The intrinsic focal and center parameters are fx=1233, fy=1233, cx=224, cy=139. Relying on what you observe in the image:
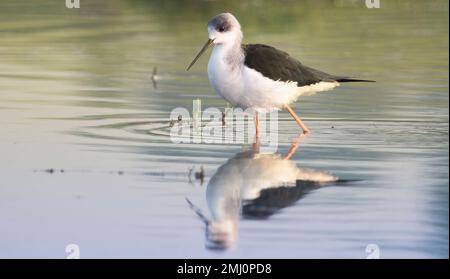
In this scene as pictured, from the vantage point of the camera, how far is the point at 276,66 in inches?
515

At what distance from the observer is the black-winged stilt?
12.8m

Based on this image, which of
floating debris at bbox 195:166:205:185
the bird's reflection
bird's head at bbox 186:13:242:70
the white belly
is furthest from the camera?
bird's head at bbox 186:13:242:70

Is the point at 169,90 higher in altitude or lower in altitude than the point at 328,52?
lower

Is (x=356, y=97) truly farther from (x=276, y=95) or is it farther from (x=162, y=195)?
(x=162, y=195)

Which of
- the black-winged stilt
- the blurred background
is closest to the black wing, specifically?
the black-winged stilt

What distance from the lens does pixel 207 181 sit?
1019 centimetres

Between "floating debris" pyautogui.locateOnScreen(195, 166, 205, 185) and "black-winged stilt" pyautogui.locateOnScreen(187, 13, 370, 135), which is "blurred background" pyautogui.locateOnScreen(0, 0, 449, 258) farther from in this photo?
"black-winged stilt" pyautogui.locateOnScreen(187, 13, 370, 135)

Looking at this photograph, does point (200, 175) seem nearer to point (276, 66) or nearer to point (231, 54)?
point (231, 54)

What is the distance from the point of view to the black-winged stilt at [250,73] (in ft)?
42.1

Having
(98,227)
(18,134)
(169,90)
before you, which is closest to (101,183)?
(98,227)

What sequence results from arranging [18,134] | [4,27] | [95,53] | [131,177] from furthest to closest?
[4,27] < [95,53] < [18,134] < [131,177]

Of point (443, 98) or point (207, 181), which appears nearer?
point (207, 181)

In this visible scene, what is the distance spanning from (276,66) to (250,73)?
386 mm

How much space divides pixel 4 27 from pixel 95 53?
4541mm
